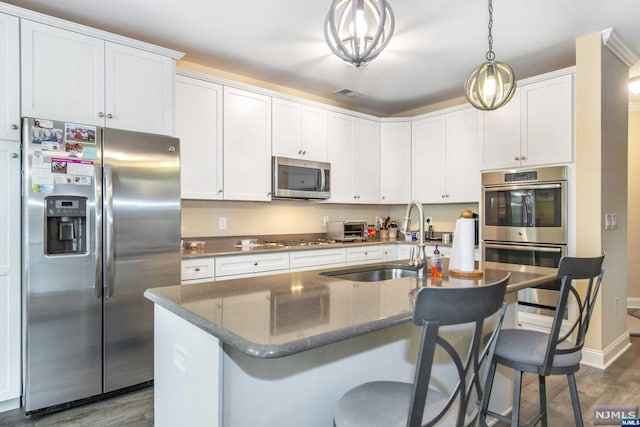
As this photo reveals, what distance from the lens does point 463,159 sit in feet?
13.6

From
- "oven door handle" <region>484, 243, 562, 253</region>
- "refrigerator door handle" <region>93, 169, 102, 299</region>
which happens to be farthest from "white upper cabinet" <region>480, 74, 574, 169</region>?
"refrigerator door handle" <region>93, 169, 102, 299</region>

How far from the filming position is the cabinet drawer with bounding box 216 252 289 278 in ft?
10.2

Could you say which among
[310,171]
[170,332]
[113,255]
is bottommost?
[170,332]

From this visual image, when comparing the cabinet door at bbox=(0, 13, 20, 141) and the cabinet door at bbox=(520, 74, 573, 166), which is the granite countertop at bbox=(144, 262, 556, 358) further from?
the cabinet door at bbox=(520, 74, 573, 166)

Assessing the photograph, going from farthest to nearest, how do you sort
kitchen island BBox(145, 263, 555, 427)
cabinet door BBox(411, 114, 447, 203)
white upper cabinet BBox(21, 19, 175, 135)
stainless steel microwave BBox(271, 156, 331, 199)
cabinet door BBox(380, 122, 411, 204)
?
cabinet door BBox(380, 122, 411, 204), cabinet door BBox(411, 114, 447, 203), stainless steel microwave BBox(271, 156, 331, 199), white upper cabinet BBox(21, 19, 175, 135), kitchen island BBox(145, 263, 555, 427)

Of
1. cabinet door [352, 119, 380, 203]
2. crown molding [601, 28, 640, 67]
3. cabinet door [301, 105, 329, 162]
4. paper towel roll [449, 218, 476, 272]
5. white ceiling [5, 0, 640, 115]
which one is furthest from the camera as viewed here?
cabinet door [352, 119, 380, 203]

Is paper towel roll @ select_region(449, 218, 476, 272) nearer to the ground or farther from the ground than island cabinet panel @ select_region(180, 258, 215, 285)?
farther from the ground

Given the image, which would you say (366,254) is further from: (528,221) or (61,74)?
(61,74)

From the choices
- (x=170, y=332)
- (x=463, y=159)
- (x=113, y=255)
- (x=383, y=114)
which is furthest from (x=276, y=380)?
(x=383, y=114)

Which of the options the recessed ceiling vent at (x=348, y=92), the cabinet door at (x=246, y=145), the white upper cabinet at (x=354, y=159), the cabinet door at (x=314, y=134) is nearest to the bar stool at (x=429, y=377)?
the cabinet door at (x=246, y=145)

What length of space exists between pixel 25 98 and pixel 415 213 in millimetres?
3912

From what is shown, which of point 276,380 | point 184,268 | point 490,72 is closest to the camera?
point 276,380

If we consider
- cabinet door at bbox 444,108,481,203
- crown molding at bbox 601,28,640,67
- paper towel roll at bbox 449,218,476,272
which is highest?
crown molding at bbox 601,28,640,67

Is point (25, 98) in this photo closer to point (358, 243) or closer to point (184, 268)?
point (184, 268)
